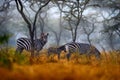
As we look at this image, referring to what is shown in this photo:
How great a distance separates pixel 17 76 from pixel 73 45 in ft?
30.8

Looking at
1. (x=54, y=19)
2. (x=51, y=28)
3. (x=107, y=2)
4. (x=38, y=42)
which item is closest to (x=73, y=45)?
(x=38, y=42)

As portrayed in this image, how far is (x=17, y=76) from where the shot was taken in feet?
12.0

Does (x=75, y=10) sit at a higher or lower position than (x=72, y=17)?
lower

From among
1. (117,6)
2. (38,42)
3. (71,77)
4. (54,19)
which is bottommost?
(71,77)

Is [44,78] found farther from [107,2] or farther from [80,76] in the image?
[107,2]

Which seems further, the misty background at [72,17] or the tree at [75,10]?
the misty background at [72,17]

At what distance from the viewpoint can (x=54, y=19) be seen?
5750 centimetres

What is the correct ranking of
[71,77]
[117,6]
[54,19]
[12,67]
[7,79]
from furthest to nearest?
[54,19] < [117,6] < [12,67] < [71,77] < [7,79]

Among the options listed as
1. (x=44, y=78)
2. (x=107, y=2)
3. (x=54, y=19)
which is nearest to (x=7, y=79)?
(x=44, y=78)

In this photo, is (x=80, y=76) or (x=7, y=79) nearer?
(x=7, y=79)

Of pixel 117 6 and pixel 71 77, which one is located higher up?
pixel 117 6

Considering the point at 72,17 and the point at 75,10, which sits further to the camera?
the point at 72,17

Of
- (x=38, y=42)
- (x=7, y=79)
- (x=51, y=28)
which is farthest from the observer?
(x=51, y=28)

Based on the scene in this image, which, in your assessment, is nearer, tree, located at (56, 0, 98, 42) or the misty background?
tree, located at (56, 0, 98, 42)
